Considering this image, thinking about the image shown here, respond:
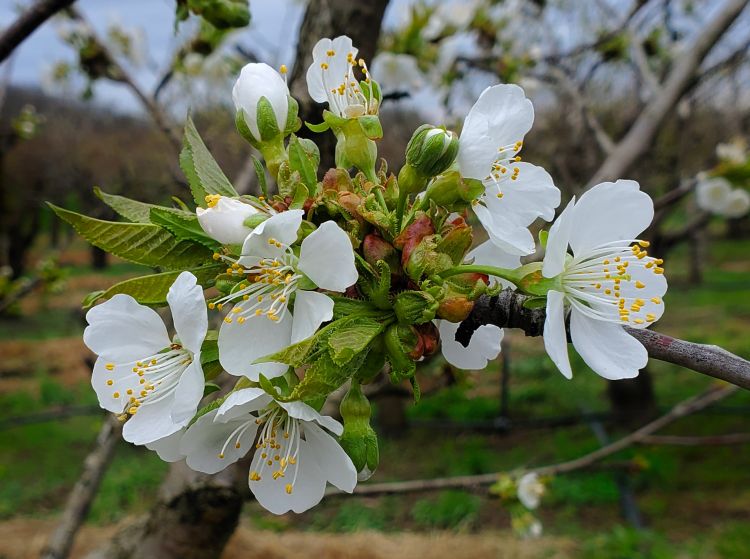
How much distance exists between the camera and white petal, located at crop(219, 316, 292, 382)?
64 cm

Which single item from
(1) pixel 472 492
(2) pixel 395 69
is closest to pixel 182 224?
(1) pixel 472 492

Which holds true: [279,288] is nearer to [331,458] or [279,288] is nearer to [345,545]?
[331,458]

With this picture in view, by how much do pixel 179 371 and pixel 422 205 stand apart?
34 cm

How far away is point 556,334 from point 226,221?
35 centimetres

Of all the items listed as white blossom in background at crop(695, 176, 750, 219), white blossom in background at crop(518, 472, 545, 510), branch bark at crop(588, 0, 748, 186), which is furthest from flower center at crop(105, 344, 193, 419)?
white blossom in background at crop(695, 176, 750, 219)

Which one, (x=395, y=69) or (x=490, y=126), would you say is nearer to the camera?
(x=490, y=126)

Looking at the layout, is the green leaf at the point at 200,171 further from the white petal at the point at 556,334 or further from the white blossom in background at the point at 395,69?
the white blossom in background at the point at 395,69

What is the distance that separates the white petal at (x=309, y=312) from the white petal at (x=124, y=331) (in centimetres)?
16

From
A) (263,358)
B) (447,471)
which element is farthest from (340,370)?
(447,471)

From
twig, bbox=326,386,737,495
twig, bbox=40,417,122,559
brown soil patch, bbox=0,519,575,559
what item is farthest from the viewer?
brown soil patch, bbox=0,519,575,559

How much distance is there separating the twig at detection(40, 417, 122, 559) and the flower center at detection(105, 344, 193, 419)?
3.06 ft

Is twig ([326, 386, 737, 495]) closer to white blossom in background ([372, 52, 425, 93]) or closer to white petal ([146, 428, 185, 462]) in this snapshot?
white petal ([146, 428, 185, 462])

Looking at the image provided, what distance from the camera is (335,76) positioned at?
2.85 ft

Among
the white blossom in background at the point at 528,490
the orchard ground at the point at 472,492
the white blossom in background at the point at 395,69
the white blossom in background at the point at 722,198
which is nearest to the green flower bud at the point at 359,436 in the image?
the orchard ground at the point at 472,492
